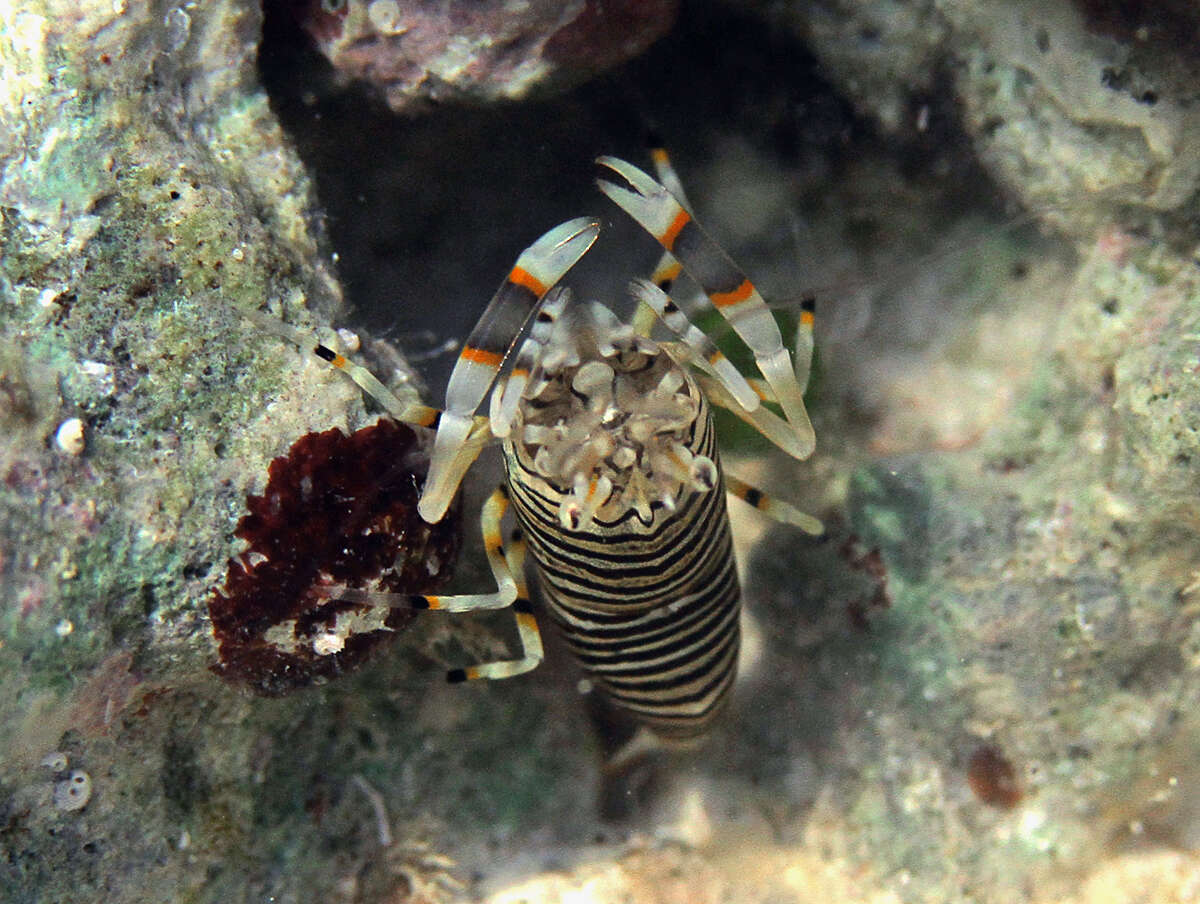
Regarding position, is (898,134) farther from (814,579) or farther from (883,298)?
(814,579)

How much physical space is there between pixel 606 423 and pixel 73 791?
75.9 inches

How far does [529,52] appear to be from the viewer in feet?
9.69

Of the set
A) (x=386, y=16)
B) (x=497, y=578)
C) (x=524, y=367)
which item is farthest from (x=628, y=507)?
(x=386, y=16)

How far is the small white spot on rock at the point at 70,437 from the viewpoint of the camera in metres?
2.33

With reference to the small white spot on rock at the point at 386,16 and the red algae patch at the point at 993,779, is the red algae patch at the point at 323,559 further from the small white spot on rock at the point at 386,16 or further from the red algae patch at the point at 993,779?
the red algae patch at the point at 993,779

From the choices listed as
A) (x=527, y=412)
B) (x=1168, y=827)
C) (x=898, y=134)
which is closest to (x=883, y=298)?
(x=898, y=134)

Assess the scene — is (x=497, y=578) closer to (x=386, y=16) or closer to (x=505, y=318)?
(x=505, y=318)

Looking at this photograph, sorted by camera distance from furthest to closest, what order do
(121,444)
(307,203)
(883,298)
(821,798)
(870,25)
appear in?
1. (883,298)
2. (821,798)
3. (870,25)
4. (307,203)
5. (121,444)

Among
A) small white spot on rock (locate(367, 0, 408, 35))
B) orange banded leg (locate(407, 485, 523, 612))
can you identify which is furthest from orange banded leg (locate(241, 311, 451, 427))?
small white spot on rock (locate(367, 0, 408, 35))

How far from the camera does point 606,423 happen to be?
2.65 m

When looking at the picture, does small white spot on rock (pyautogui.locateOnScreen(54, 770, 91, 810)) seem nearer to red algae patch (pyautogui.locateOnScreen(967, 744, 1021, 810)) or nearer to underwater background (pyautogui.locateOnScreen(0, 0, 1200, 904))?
underwater background (pyautogui.locateOnScreen(0, 0, 1200, 904))

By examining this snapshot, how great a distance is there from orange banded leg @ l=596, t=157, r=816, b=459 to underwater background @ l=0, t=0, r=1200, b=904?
835 millimetres

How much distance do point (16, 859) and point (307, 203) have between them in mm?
2173

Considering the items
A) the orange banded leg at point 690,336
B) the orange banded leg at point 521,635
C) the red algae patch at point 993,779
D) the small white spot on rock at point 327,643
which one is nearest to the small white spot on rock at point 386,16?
the orange banded leg at point 690,336
